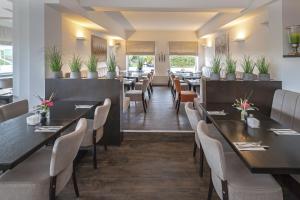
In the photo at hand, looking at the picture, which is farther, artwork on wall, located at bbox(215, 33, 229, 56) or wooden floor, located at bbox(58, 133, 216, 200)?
artwork on wall, located at bbox(215, 33, 229, 56)

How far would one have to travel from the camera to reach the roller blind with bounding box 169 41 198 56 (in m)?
14.3

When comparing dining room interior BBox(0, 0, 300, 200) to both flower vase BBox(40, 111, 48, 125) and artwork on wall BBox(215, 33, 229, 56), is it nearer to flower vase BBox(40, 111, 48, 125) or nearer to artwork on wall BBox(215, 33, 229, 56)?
flower vase BBox(40, 111, 48, 125)

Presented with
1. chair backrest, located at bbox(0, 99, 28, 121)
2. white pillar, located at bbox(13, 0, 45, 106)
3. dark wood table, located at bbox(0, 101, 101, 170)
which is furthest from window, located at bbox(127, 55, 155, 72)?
dark wood table, located at bbox(0, 101, 101, 170)

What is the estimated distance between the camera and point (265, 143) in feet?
7.61

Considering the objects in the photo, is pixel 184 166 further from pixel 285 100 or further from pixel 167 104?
pixel 167 104

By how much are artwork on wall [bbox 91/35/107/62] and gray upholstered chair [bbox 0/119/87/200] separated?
746 cm

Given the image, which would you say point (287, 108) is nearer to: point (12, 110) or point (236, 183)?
point (236, 183)

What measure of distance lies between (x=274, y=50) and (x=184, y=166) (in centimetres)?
246

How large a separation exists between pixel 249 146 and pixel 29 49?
406 centimetres

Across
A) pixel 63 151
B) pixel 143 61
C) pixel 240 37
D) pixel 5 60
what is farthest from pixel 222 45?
pixel 63 151

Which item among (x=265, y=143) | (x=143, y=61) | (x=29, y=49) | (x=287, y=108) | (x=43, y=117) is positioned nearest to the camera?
(x=265, y=143)

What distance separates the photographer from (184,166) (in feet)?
12.9

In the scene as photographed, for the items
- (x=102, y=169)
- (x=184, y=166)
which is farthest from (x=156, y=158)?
(x=102, y=169)

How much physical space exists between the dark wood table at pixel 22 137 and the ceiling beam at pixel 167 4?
9.03 ft
